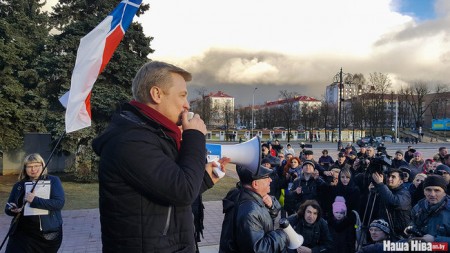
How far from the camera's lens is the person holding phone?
3949 millimetres

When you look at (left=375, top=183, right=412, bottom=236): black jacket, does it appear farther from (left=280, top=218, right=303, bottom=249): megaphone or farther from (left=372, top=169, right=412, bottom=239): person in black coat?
(left=280, top=218, right=303, bottom=249): megaphone

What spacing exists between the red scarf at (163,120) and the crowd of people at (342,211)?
3.16ft

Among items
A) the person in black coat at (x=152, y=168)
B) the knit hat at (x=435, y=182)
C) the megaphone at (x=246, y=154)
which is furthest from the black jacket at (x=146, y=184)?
the knit hat at (x=435, y=182)

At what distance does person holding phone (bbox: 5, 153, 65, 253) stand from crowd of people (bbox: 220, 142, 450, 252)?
2.11 meters

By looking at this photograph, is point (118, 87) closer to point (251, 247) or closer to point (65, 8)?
point (65, 8)

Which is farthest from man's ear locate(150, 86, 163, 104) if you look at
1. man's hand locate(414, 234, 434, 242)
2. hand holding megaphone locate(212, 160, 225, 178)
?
man's hand locate(414, 234, 434, 242)

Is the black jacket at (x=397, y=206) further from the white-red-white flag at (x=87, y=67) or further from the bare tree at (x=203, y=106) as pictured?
the bare tree at (x=203, y=106)

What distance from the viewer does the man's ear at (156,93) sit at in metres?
1.72

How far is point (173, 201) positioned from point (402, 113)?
301 ft

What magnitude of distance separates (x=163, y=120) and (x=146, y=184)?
32cm

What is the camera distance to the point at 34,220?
403cm

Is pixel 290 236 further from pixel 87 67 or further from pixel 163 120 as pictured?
pixel 87 67

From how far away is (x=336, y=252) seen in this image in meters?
5.85

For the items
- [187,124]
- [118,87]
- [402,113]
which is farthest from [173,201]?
[402,113]
